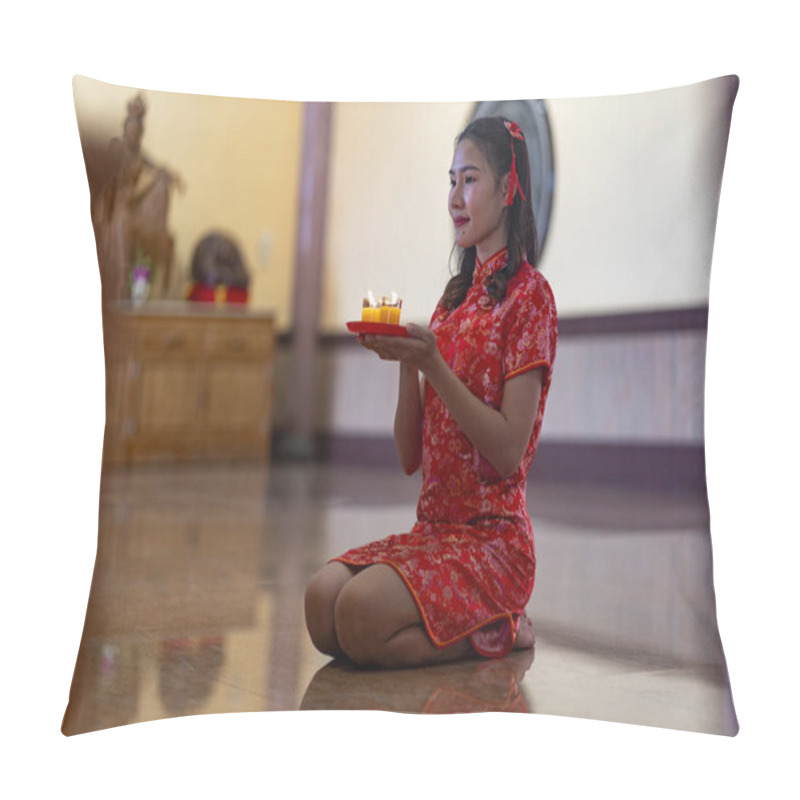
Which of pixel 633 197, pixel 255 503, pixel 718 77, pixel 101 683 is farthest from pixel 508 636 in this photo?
pixel 255 503

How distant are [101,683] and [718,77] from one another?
113 centimetres

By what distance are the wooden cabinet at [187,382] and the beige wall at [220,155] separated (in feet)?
0.45

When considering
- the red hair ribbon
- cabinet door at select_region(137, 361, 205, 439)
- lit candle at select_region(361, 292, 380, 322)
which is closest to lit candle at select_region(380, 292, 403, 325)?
lit candle at select_region(361, 292, 380, 322)

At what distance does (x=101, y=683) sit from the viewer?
133cm

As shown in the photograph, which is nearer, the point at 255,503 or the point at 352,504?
the point at 352,504

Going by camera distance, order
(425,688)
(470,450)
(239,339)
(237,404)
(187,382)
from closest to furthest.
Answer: (425,688), (470,450), (187,382), (237,404), (239,339)

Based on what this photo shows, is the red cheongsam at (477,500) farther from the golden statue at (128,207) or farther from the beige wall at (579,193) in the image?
the golden statue at (128,207)

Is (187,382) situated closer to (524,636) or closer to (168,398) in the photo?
(168,398)

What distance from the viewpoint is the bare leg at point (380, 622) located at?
4.63 feet

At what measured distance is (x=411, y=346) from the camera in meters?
1.38

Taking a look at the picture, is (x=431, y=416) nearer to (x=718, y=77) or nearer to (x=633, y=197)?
(x=633, y=197)

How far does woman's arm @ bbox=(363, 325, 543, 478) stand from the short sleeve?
0.6 inches

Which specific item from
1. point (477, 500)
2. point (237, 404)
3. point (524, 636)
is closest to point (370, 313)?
point (477, 500)

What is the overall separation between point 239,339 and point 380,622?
2.43 ft
